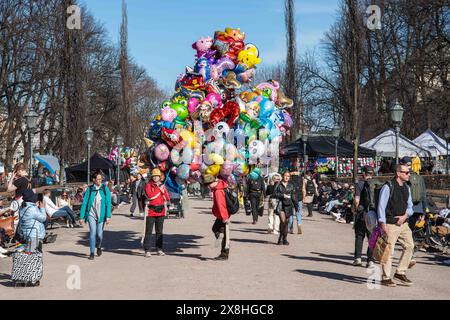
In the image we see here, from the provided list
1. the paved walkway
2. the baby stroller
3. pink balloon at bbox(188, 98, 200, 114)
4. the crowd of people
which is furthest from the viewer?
the baby stroller

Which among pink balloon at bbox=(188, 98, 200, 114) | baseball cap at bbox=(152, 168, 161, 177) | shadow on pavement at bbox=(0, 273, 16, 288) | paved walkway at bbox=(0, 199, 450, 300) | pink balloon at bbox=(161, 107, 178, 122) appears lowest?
shadow on pavement at bbox=(0, 273, 16, 288)

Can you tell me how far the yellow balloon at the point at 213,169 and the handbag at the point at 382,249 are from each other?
3.96 metres

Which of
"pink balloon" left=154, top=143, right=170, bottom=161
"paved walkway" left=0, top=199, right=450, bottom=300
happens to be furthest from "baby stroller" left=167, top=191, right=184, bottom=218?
"pink balloon" left=154, top=143, right=170, bottom=161

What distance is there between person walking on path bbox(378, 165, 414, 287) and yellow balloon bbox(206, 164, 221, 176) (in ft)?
12.8

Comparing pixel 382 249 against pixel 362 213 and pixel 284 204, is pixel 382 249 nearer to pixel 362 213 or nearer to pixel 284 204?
pixel 362 213

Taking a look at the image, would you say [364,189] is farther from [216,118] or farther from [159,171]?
[159,171]

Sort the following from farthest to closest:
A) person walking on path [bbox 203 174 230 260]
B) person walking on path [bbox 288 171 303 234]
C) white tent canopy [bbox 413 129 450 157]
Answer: white tent canopy [bbox 413 129 450 157], person walking on path [bbox 288 171 303 234], person walking on path [bbox 203 174 230 260]

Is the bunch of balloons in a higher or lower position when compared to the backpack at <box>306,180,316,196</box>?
higher

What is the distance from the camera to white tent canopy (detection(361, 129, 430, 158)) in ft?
109

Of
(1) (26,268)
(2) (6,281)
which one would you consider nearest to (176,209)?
(2) (6,281)

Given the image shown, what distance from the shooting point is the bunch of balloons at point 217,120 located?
12.9 meters

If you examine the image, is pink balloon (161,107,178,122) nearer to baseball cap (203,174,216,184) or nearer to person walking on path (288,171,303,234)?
baseball cap (203,174,216,184)

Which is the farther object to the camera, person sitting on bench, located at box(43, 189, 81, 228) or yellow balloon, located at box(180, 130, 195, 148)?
person sitting on bench, located at box(43, 189, 81, 228)
